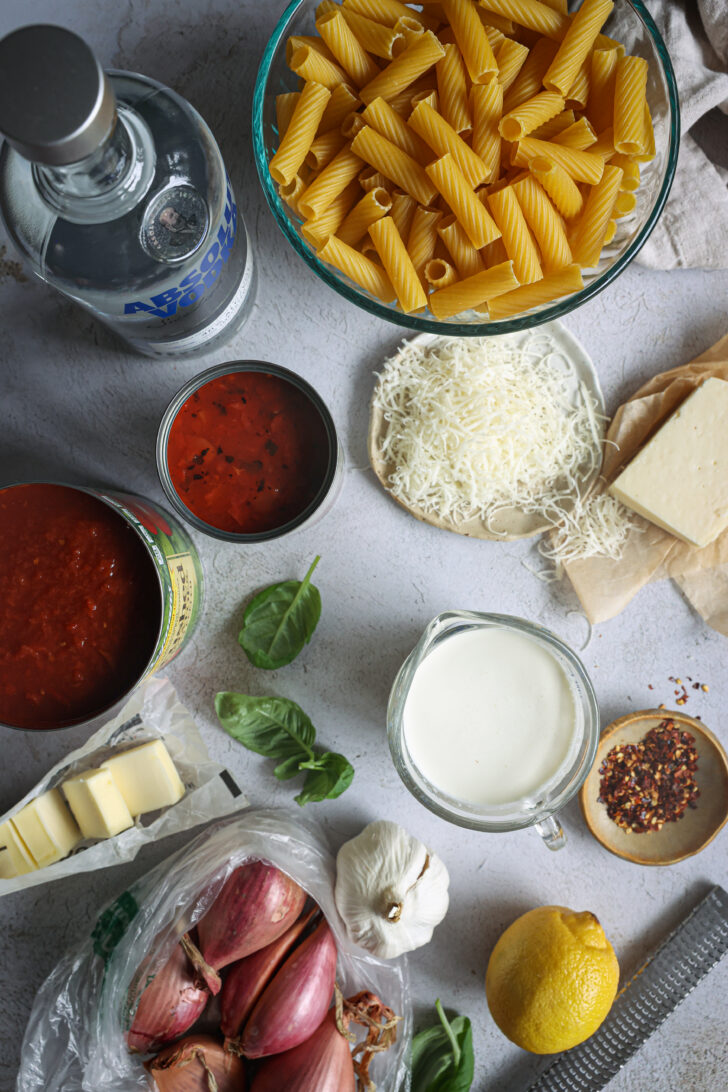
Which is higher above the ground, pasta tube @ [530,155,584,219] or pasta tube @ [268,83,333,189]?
pasta tube @ [530,155,584,219]

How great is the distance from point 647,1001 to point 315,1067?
2.12 ft

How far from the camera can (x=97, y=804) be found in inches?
54.2

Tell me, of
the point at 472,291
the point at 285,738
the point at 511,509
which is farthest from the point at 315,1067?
the point at 472,291

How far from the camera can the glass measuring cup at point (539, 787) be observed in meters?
1.35

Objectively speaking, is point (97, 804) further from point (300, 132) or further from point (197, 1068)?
point (300, 132)

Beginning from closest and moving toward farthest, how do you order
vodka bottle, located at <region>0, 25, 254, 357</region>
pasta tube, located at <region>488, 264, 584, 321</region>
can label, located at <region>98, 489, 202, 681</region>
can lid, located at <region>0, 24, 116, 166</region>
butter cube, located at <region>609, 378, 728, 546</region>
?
can lid, located at <region>0, 24, 116, 166</region> → vodka bottle, located at <region>0, 25, 254, 357</region> → pasta tube, located at <region>488, 264, 584, 321</region> → can label, located at <region>98, 489, 202, 681</region> → butter cube, located at <region>609, 378, 728, 546</region>

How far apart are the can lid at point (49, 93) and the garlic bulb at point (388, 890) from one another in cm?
117

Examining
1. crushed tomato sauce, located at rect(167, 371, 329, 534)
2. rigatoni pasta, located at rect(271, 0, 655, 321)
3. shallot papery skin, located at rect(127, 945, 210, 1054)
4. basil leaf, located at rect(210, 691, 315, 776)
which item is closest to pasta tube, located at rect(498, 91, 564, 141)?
rigatoni pasta, located at rect(271, 0, 655, 321)

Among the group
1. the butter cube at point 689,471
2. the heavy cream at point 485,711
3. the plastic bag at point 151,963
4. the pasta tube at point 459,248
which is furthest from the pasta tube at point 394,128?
the plastic bag at point 151,963

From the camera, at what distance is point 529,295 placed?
46.3 inches

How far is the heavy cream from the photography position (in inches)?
54.0

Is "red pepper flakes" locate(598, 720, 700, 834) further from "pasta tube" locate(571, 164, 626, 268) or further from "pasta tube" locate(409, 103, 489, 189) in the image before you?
"pasta tube" locate(409, 103, 489, 189)

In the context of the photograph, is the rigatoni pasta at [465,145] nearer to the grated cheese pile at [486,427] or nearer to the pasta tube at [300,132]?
the pasta tube at [300,132]

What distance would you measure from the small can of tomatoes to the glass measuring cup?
31 cm
